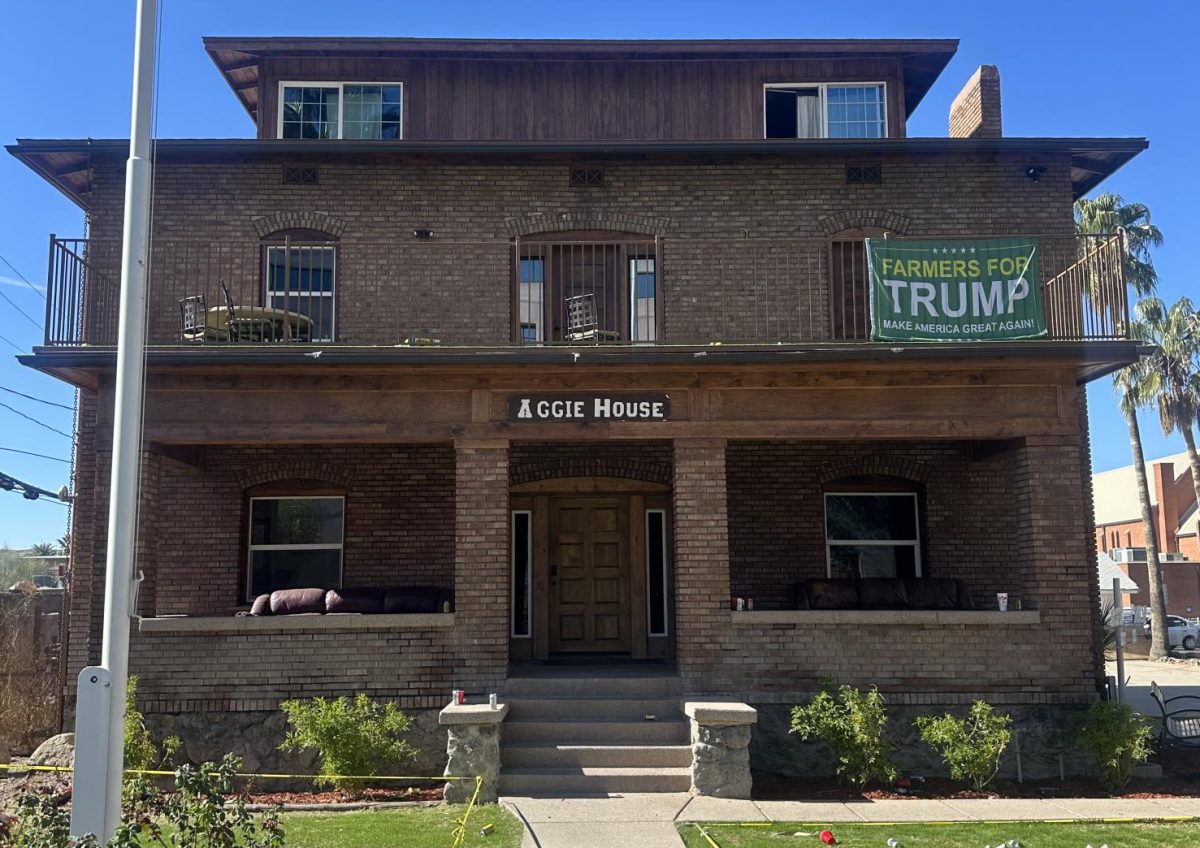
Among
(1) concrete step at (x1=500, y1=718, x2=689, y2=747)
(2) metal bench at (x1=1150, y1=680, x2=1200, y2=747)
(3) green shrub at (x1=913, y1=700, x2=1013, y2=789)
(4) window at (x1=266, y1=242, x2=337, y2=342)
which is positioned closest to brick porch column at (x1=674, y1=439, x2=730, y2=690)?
(1) concrete step at (x1=500, y1=718, x2=689, y2=747)

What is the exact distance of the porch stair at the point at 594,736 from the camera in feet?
32.8

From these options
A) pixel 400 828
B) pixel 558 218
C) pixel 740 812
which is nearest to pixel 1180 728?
pixel 740 812

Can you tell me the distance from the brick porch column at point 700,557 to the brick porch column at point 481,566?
1989mm

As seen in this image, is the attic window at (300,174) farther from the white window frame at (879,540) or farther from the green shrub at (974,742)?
the green shrub at (974,742)

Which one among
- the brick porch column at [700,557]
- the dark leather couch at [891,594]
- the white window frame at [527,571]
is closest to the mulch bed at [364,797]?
the brick porch column at [700,557]

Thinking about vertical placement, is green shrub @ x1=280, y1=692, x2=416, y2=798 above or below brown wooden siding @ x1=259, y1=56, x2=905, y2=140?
below

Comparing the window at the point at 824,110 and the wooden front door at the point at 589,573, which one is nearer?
the wooden front door at the point at 589,573

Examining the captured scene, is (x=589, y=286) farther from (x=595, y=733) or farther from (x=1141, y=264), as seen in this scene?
(x=1141, y=264)

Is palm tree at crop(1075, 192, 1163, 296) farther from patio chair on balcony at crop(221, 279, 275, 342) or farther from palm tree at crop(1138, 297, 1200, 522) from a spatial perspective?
patio chair on balcony at crop(221, 279, 275, 342)

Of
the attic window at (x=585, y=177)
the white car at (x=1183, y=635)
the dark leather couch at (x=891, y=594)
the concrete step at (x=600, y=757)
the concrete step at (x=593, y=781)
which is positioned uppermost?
the attic window at (x=585, y=177)

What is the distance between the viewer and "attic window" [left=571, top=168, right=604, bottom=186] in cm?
1423

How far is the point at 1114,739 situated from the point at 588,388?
265 inches

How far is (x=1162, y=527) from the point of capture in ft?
186

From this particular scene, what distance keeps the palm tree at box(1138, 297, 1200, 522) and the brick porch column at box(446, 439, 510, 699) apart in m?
30.2
